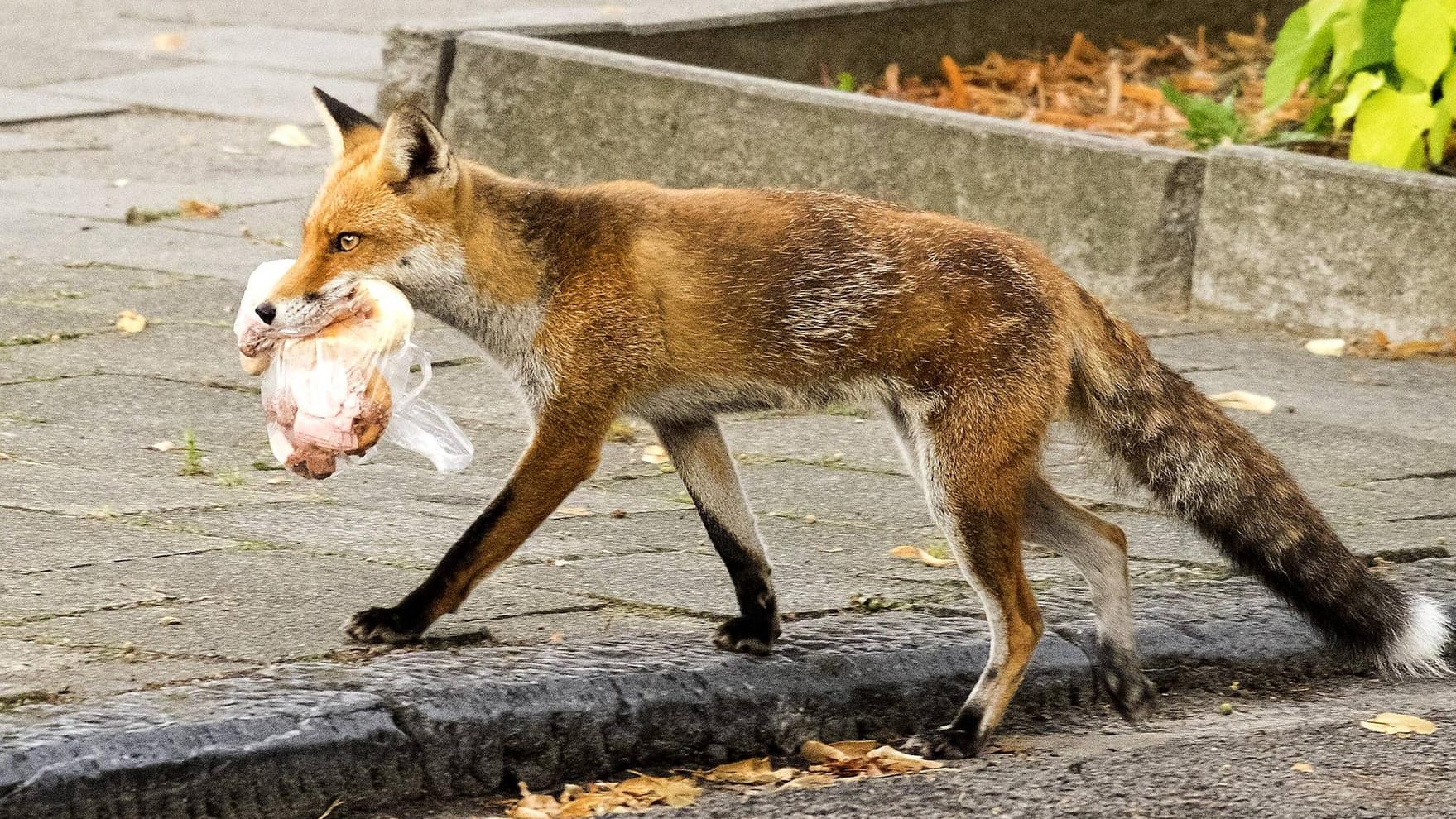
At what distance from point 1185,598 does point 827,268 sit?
1.31 meters

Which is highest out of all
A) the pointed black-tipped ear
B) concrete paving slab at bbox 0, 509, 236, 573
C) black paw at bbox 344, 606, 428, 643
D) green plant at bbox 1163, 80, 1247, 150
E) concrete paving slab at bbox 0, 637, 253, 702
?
the pointed black-tipped ear

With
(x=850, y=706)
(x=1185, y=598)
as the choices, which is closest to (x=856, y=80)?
(x=1185, y=598)

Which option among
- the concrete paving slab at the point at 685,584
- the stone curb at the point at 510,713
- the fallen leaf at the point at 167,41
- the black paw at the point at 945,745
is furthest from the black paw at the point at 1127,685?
the fallen leaf at the point at 167,41

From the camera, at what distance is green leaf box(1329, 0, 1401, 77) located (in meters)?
7.80

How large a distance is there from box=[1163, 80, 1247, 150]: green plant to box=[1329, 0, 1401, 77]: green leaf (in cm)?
66

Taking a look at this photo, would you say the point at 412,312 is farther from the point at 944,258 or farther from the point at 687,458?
the point at 944,258

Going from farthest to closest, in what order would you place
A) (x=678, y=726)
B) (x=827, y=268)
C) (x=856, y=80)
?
(x=856, y=80)
(x=827, y=268)
(x=678, y=726)

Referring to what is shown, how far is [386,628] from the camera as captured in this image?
→ 403cm

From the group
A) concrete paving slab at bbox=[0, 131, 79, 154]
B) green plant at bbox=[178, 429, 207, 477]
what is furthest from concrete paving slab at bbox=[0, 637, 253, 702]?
concrete paving slab at bbox=[0, 131, 79, 154]

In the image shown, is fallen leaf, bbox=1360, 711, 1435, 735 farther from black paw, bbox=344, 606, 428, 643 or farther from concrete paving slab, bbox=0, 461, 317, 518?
concrete paving slab, bbox=0, 461, 317, 518

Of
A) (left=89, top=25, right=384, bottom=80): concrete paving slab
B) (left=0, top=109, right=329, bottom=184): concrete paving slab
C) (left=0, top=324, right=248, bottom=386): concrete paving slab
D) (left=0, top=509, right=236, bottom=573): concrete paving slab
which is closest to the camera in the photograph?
(left=0, top=509, right=236, bottom=573): concrete paving slab

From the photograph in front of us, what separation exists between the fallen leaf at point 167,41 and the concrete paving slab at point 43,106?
134 centimetres

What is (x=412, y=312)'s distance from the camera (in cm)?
415

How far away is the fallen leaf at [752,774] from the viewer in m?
3.90
